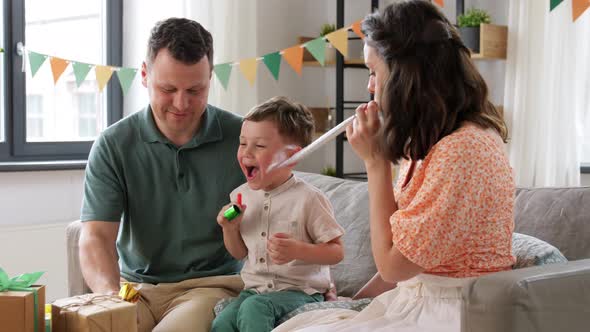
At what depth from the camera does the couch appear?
1.24 metres

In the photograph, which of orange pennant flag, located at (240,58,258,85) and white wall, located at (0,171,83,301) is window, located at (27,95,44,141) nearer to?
white wall, located at (0,171,83,301)

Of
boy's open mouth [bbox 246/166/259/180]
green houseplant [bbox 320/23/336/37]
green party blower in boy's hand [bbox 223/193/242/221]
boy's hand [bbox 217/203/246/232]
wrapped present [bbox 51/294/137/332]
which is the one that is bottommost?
wrapped present [bbox 51/294/137/332]

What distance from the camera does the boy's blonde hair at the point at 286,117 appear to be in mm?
1984

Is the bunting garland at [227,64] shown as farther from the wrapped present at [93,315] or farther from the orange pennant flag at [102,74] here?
the wrapped present at [93,315]

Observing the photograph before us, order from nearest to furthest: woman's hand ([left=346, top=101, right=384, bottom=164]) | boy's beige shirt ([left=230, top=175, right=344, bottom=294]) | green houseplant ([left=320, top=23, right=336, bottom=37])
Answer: woman's hand ([left=346, top=101, right=384, bottom=164])
boy's beige shirt ([left=230, top=175, right=344, bottom=294])
green houseplant ([left=320, top=23, right=336, bottom=37])

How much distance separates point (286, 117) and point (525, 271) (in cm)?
84

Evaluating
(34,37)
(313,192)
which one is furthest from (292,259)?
(34,37)

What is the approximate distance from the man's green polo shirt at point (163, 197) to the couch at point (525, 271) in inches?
10.4

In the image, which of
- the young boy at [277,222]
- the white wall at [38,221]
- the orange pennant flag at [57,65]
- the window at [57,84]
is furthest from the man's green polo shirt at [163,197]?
the window at [57,84]

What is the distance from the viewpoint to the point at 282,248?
183 cm

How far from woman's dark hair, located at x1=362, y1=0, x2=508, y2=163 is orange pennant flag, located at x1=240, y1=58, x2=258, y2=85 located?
213 cm

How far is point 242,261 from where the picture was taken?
2.23 m

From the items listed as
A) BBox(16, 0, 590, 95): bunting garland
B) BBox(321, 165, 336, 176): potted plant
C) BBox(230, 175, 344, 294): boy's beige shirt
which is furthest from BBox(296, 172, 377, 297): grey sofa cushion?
BBox(321, 165, 336, 176): potted plant

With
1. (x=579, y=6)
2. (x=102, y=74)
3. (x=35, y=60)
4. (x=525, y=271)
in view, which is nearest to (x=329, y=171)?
(x=102, y=74)
